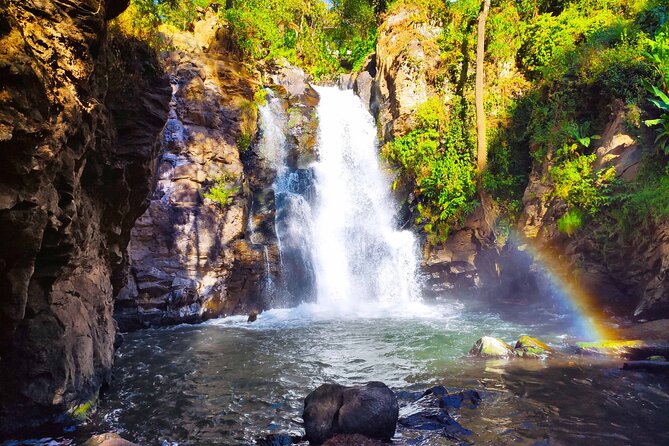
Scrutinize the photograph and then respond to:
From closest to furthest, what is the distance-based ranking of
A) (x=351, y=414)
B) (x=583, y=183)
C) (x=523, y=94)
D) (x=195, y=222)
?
(x=351, y=414), (x=583, y=183), (x=195, y=222), (x=523, y=94)

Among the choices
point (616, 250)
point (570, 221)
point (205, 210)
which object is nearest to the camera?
point (616, 250)

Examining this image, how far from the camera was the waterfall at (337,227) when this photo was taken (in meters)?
17.0

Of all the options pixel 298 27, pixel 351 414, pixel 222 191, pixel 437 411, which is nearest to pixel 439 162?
pixel 222 191

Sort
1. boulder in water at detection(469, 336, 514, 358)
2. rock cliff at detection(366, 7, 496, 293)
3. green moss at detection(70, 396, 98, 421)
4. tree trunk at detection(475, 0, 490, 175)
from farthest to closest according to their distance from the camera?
rock cliff at detection(366, 7, 496, 293), tree trunk at detection(475, 0, 490, 175), boulder in water at detection(469, 336, 514, 358), green moss at detection(70, 396, 98, 421)

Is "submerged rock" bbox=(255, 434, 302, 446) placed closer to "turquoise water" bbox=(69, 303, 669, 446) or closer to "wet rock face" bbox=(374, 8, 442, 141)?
"turquoise water" bbox=(69, 303, 669, 446)

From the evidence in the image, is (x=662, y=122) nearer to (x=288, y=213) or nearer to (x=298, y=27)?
(x=288, y=213)

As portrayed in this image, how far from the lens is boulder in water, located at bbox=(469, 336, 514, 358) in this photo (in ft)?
29.2

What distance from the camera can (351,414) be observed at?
211 inches

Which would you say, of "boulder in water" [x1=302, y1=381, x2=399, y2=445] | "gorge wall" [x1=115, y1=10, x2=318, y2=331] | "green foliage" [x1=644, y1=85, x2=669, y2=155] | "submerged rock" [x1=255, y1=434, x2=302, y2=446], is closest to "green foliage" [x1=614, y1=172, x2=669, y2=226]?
"green foliage" [x1=644, y1=85, x2=669, y2=155]

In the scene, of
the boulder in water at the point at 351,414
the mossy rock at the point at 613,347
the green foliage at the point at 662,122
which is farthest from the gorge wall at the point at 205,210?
the green foliage at the point at 662,122

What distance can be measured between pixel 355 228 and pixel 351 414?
13.7 m

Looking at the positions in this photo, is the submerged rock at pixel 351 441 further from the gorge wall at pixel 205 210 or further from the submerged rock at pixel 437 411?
the gorge wall at pixel 205 210

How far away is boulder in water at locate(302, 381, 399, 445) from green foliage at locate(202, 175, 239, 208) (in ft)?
35.0

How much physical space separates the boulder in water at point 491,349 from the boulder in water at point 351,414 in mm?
4224
